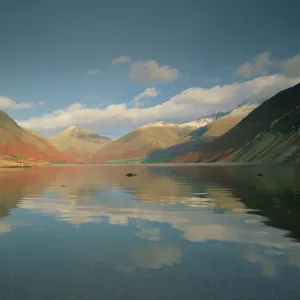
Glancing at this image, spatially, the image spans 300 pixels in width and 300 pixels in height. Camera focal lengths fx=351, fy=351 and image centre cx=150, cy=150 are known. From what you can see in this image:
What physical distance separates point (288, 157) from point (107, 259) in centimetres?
19540

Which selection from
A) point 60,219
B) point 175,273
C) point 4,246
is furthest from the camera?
point 60,219

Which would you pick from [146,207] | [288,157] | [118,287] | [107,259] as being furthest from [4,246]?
[288,157]

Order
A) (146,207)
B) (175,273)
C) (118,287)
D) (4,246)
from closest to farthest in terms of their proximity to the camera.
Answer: (118,287) < (175,273) < (4,246) < (146,207)

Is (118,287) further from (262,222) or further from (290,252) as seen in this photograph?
(262,222)

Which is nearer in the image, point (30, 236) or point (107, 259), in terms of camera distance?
point (107, 259)

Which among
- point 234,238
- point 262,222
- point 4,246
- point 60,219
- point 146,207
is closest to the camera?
point 4,246

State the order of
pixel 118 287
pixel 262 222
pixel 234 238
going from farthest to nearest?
1. pixel 262 222
2. pixel 234 238
3. pixel 118 287

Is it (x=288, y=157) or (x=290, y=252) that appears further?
(x=288, y=157)

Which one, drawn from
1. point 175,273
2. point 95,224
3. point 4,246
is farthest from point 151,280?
point 95,224

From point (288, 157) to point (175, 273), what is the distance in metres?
196

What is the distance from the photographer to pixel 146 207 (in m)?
31.3

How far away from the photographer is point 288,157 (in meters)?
194

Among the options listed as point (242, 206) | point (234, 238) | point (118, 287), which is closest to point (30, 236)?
point (118, 287)

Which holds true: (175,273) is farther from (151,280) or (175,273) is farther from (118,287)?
(118,287)
